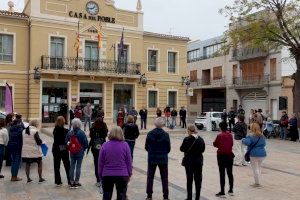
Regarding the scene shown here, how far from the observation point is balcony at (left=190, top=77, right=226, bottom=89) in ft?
149

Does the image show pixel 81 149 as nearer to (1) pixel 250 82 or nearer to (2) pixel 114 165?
(2) pixel 114 165

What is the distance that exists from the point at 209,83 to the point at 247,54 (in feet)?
28.4

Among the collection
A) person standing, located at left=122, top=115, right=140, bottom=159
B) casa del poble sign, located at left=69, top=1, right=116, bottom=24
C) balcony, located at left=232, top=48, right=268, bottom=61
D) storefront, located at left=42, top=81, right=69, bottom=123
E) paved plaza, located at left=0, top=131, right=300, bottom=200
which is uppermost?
casa del poble sign, located at left=69, top=1, right=116, bottom=24

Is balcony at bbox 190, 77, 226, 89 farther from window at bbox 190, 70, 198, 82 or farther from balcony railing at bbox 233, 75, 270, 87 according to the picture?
balcony railing at bbox 233, 75, 270, 87

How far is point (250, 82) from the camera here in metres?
40.3

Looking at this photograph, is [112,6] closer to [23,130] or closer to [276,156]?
[276,156]

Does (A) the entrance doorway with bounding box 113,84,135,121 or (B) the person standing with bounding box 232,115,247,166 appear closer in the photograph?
(B) the person standing with bounding box 232,115,247,166

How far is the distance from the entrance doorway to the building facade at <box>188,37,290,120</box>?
7.95 m

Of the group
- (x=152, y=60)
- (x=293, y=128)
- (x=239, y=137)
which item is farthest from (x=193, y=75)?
(x=239, y=137)

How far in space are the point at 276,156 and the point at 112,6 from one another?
1791cm

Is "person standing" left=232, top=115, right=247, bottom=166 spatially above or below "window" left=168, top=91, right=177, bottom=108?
below

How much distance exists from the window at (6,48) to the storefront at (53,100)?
2801 mm

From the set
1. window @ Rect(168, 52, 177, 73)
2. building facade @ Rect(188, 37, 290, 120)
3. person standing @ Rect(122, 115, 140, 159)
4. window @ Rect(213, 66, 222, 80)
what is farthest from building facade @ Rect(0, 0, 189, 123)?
person standing @ Rect(122, 115, 140, 159)

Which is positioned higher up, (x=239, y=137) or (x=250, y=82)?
(x=250, y=82)
